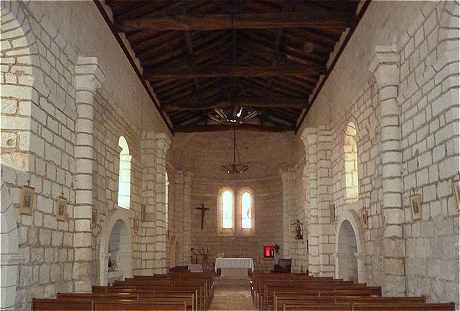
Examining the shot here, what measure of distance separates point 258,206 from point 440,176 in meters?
16.5

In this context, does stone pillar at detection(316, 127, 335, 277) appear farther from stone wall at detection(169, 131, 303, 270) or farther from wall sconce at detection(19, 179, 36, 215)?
wall sconce at detection(19, 179, 36, 215)

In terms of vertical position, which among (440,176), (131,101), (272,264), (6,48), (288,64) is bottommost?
(272,264)

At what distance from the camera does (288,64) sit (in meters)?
14.3

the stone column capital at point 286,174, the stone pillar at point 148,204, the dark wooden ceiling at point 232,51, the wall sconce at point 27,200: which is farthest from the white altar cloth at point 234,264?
the wall sconce at point 27,200

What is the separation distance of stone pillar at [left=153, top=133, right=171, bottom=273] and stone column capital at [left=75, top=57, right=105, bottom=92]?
6.17 m

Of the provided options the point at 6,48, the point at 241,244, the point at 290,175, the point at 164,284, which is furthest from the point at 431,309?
the point at 241,244

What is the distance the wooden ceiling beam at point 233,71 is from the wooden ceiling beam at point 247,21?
285cm

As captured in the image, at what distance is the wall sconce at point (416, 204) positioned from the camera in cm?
745

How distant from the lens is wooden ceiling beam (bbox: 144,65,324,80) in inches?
538

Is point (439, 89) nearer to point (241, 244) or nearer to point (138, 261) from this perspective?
point (138, 261)

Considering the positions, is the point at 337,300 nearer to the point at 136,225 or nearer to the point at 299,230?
the point at 136,225

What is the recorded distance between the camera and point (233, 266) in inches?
736

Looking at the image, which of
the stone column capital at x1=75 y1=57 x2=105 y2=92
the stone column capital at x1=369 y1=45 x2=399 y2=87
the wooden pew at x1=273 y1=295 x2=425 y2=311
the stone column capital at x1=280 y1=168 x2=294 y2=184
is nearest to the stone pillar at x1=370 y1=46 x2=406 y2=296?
the stone column capital at x1=369 y1=45 x2=399 y2=87

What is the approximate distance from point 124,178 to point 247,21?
4943mm
